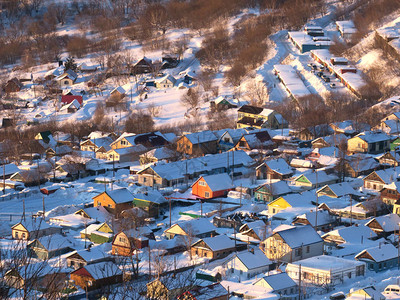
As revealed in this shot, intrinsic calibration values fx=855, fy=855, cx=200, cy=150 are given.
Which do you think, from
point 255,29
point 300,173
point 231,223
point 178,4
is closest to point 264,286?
point 231,223

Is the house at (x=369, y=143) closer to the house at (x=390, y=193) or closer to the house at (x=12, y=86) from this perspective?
the house at (x=390, y=193)

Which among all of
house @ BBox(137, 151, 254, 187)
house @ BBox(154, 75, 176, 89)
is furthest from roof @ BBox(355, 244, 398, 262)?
house @ BBox(154, 75, 176, 89)

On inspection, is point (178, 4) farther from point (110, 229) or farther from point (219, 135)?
point (110, 229)

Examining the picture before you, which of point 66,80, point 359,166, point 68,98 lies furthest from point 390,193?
point 66,80

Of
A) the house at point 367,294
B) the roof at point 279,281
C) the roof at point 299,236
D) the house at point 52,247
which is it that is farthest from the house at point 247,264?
the house at point 52,247

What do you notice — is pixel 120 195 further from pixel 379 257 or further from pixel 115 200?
pixel 379 257
